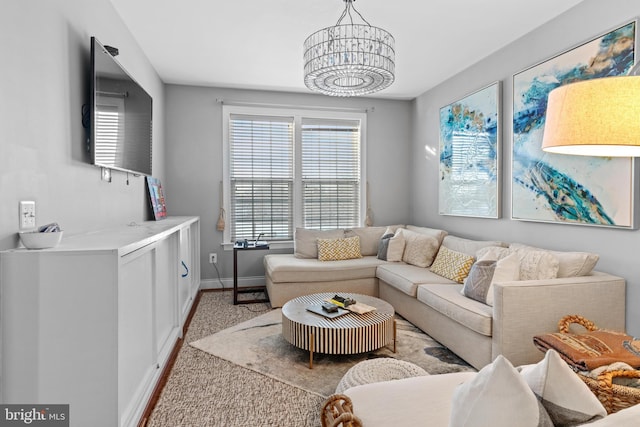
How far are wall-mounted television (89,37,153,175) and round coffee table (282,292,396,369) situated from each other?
1665mm

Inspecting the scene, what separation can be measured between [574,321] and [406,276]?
147 centimetres

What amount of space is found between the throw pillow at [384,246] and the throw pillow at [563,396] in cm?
322

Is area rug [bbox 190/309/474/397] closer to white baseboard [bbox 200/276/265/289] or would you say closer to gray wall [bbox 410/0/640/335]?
gray wall [bbox 410/0/640/335]

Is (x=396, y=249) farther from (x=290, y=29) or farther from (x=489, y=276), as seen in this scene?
(x=290, y=29)

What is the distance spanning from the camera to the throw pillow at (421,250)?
155 inches

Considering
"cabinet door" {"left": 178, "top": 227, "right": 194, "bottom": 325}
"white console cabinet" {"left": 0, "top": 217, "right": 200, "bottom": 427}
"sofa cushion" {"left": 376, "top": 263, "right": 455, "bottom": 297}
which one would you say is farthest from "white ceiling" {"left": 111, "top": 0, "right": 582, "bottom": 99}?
"sofa cushion" {"left": 376, "top": 263, "right": 455, "bottom": 297}

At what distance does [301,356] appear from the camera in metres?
2.71

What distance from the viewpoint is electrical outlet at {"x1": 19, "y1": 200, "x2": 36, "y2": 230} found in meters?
1.51

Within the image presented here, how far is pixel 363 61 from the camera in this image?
230 centimetres

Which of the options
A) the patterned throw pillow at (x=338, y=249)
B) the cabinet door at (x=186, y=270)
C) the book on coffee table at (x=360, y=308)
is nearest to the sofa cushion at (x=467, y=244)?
the patterned throw pillow at (x=338, y=249)

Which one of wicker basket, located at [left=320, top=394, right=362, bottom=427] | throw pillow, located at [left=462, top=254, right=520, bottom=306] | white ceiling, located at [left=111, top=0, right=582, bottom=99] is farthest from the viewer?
white ceiling, located at [left=111, top=0, right=582, bottom=99]

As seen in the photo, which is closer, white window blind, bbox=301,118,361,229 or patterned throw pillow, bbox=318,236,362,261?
patterned throw pillow, bbox=318,236,362,261

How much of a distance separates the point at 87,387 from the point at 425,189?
4313 millimetres
